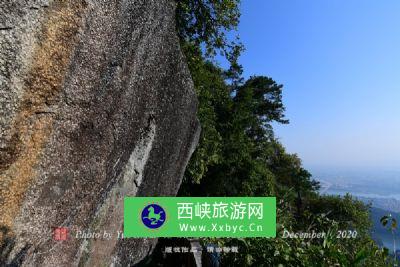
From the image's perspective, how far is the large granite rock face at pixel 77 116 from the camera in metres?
4.25

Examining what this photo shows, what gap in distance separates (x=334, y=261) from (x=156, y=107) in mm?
3813

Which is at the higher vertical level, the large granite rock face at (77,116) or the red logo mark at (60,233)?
the large granite rock face at (77,116)

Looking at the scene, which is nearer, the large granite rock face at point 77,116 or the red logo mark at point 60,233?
the large granite rock face at point 77,116

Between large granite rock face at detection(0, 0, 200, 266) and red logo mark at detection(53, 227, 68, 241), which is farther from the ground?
large granite rock face at detection(0, 0, 200, 266)

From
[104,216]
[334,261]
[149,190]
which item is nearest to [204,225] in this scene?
[149,190]

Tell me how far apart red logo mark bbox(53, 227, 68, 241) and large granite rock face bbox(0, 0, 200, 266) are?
0.08 metres

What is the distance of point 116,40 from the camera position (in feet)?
17.0

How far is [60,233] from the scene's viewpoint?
5254 mm

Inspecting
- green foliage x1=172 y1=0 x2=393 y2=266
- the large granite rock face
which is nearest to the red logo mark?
the large granite rock face

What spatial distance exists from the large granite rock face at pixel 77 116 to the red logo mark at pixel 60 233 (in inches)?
3.1

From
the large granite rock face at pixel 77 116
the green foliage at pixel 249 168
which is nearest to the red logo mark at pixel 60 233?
the large granite rock face at pixel 77 116

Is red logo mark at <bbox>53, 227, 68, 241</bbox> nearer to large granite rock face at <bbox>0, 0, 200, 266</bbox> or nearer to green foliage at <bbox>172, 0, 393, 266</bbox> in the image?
large granite rock face at <bbox>0, 0, 200, 266</bbox>

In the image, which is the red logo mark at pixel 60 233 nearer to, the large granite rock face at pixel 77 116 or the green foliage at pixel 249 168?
the large granite rock face at pixel 77 116

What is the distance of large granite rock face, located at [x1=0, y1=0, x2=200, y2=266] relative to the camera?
167 inches
